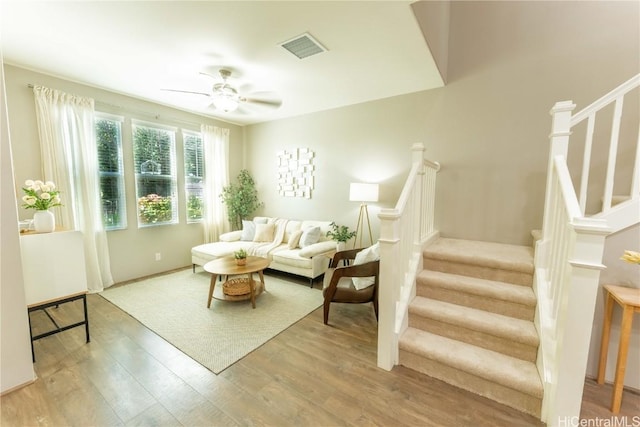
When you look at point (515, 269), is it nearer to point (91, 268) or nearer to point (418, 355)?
point (418, 355)

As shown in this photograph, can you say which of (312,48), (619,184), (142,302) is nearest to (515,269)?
(619,184)

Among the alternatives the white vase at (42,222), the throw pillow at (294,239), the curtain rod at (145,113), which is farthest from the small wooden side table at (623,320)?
the curtain rod at (145,113)

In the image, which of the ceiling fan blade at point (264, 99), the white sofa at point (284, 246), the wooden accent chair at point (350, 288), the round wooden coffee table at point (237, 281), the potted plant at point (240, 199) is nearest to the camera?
the wooden accent chair at point (350, 288)

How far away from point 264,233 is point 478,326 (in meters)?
3.40

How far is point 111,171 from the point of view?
370 cm

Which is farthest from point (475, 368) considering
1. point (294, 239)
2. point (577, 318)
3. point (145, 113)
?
point (145, 113)

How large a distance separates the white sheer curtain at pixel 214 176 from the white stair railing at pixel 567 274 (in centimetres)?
484

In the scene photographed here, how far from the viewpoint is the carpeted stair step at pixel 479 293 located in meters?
1.99

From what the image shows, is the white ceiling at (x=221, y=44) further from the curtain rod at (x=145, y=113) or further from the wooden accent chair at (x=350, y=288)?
the wooden accent chair at (x=350, y=288)

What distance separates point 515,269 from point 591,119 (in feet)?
4.13

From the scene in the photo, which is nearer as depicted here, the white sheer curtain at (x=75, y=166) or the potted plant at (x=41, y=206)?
the potted plant at (x=41, y=206)

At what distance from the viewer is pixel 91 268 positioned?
3.44m

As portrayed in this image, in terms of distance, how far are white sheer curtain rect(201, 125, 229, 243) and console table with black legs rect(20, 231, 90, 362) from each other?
8.27 ft

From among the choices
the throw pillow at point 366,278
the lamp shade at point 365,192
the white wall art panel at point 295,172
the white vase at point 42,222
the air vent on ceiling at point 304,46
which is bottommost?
the throw pillow at point 366,278
